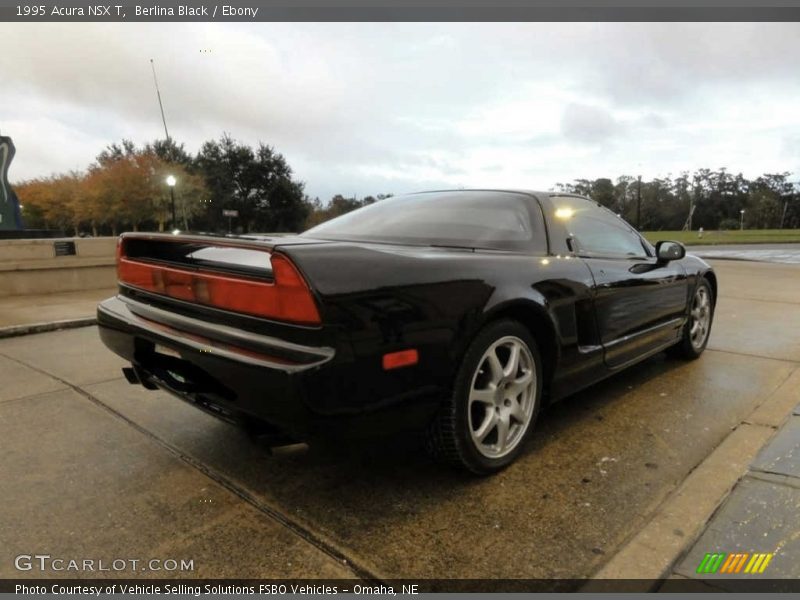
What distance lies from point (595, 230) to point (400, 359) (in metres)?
1.95

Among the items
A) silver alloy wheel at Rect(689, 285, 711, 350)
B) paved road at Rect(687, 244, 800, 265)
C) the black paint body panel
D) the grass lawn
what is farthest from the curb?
the grass lawn

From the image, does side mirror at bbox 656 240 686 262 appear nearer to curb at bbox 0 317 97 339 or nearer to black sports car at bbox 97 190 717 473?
black sports car at bbox 97 190 717 473

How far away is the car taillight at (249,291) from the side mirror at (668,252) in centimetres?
281

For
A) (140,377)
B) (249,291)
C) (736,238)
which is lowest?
(736,238)

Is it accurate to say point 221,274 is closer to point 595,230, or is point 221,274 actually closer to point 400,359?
point 400,359

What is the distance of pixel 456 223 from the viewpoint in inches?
111

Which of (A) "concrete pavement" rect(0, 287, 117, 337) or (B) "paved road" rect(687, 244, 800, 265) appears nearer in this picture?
(A) "concrete pavement" rect(0, 287, 117, 337)

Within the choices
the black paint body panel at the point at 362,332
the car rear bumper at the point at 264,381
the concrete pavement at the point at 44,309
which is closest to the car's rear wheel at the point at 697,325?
the black paint body panel at the point at 362,332

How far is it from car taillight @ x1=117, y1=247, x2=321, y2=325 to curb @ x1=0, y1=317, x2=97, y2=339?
3.89 metres

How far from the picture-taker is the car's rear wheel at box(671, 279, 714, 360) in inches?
164

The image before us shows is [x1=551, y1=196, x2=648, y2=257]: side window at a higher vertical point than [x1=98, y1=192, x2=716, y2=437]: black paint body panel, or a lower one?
higher

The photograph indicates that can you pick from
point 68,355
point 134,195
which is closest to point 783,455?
point 68,355

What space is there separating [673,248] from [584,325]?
1380 mm

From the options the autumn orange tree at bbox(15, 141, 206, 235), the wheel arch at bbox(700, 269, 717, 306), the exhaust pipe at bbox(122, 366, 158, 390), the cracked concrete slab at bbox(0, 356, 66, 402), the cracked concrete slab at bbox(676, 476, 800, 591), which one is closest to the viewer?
the cracked concrete slab at bbox(676, 476, 800, 591)
